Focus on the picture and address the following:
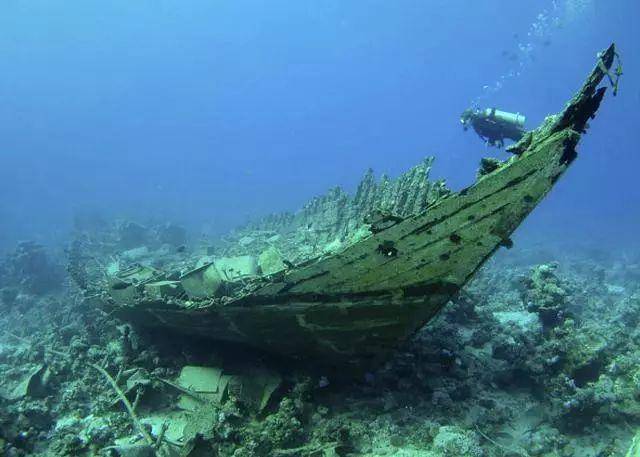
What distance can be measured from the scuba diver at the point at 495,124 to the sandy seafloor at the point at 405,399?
3189 mm

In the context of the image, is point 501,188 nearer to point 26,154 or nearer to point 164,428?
point 164,428

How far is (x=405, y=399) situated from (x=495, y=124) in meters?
6.44

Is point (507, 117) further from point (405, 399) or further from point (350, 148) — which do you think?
point (350, 148)

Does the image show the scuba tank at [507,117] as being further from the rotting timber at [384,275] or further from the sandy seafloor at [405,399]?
the sandy seafloor at [405,399]

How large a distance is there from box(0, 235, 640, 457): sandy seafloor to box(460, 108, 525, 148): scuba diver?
126 inches

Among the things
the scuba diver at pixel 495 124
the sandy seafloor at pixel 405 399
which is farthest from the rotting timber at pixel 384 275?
the scuba diver at pixel 495 124

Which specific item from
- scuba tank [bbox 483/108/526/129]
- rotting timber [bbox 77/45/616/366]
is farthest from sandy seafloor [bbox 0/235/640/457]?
scuba tank [bbox 483/108/526/129]

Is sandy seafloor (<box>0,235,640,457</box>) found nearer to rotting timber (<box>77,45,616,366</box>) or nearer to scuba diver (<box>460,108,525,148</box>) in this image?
rotting timber (<box>77,45,616,366</box>)

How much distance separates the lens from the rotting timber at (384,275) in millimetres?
4359

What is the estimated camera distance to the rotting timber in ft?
14.3

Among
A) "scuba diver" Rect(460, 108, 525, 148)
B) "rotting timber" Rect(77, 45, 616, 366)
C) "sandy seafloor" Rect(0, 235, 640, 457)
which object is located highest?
"scuba diver" Rect(460, 108, 525, 148)

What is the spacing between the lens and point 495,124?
31.3 feet

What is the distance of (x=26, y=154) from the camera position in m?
130

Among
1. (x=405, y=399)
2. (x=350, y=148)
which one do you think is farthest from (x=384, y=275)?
(x=350, y=148)
